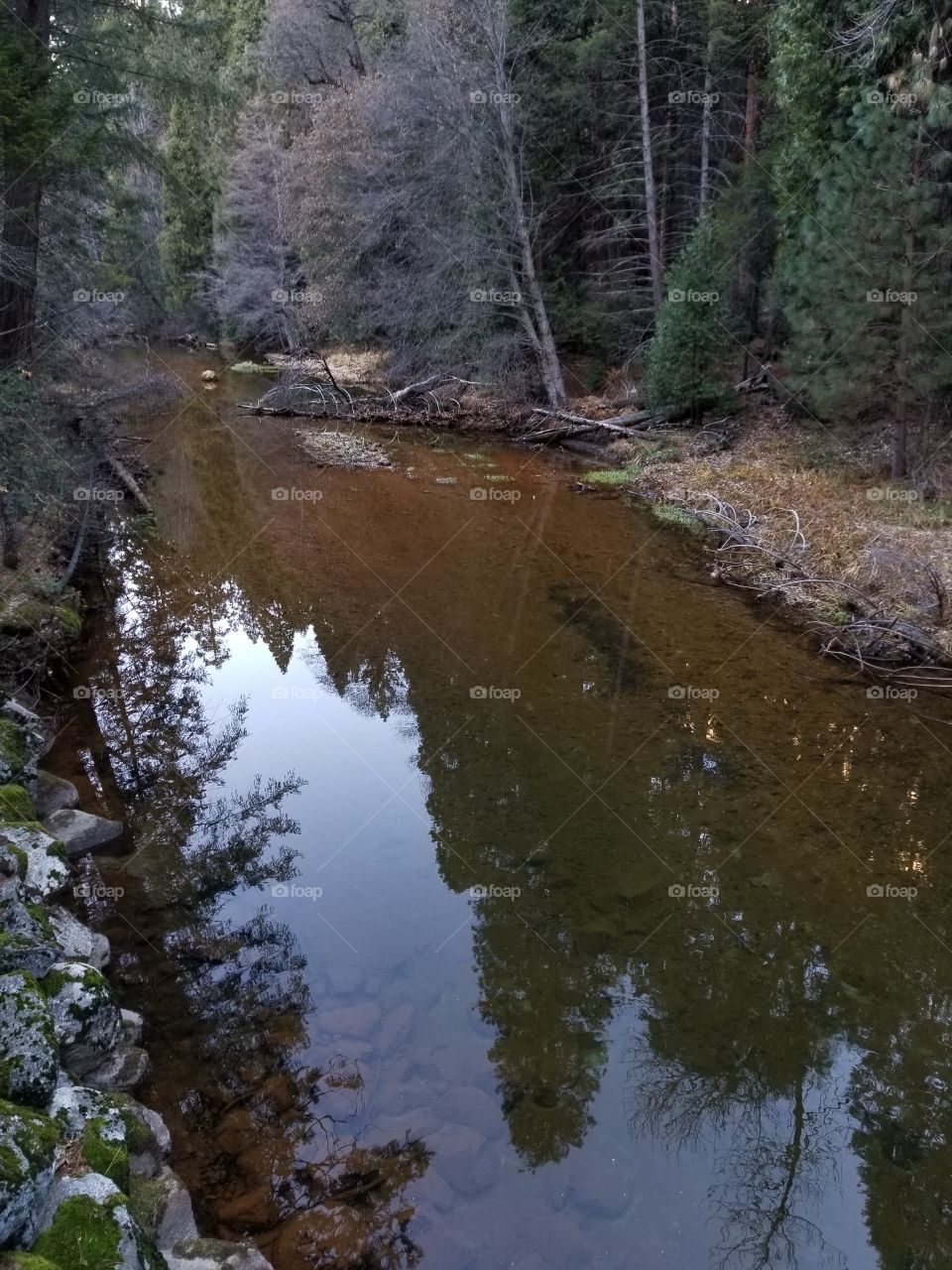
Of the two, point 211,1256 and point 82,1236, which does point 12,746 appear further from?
point 82,1236

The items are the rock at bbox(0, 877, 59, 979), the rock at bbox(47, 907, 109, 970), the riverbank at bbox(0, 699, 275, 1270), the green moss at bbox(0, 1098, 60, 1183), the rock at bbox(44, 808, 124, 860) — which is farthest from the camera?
the rock at bbox(44, 808, 124, 860)

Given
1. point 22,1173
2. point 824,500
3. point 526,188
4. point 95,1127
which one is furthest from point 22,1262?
point 526,188

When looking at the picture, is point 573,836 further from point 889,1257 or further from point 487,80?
point 487,80

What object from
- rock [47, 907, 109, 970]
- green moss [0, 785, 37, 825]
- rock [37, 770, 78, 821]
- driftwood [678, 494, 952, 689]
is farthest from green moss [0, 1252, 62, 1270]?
driftwood [678, 494, 952, 689]

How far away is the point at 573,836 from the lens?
6.62 meters

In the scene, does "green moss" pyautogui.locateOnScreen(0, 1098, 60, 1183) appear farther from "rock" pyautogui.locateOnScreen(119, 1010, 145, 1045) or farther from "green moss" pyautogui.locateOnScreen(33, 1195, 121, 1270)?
"rock" pyautogui.locateOnScreen(119, 1010, 145, 1045)

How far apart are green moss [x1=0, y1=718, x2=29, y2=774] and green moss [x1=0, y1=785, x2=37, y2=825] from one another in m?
0.22

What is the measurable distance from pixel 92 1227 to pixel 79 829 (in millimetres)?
3824

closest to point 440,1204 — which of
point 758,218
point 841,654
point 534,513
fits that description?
point 841,654

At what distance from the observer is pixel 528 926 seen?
5758 mm

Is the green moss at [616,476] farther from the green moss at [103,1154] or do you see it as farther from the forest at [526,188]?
the green moss at [103,1154]

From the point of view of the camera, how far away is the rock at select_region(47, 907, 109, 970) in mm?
4875

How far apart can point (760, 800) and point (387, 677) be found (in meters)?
4.02

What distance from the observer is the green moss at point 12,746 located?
6.08 meters
